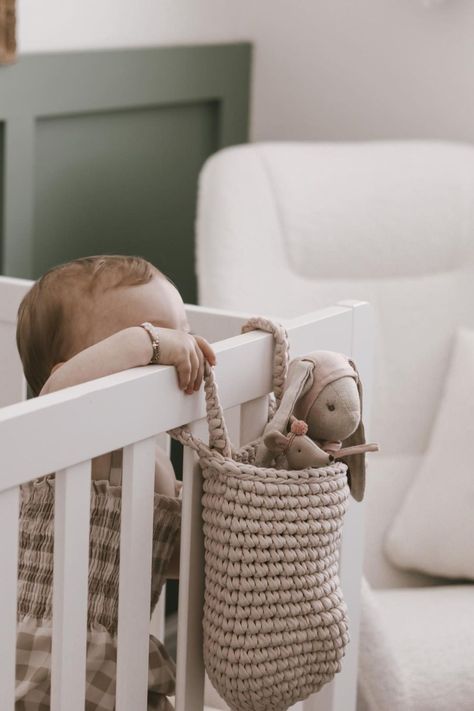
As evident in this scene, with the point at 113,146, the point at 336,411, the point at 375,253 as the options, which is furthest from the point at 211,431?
the point at 113,146

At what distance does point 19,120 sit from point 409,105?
0.77 metres

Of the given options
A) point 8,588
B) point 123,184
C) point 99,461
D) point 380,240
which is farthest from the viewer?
point 123,184

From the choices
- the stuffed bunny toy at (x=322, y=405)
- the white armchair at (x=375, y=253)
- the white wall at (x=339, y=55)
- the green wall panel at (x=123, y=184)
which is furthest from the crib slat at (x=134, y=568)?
the white wall at (x=339, y=55)

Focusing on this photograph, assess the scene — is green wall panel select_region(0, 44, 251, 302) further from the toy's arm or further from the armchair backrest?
the toy's arm

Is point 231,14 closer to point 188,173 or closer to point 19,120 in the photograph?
point 188,173

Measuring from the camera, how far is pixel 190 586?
869 millimetres

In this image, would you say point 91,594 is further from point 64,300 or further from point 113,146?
point 113,146

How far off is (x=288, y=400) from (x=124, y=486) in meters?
0.15

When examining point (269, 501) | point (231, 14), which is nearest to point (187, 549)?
point (269, 501)

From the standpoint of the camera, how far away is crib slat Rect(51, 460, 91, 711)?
0.74 metres

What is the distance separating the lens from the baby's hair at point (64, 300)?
954 mm

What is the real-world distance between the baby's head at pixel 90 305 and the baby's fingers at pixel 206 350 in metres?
0.11

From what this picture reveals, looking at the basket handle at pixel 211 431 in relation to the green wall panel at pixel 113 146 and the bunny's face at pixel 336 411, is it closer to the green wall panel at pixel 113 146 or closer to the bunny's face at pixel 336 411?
the bunny's face at pixel 336 411

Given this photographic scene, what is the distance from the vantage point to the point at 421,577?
69.7 inches
